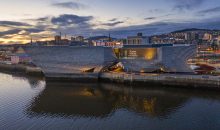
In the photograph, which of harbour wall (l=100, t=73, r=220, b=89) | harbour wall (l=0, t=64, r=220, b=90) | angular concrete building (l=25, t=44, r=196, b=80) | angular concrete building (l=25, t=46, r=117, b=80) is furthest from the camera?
angular concrete building (l=25, t=46, r=117, b=80)

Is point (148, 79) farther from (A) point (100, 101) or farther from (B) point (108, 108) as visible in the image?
(B) point (108, 108)

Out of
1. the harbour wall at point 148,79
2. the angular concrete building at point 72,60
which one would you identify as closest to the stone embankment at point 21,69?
the angular concrete building at point 72,60

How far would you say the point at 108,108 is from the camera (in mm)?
34531

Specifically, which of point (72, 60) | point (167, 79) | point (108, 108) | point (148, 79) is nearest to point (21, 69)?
point (72, 60)

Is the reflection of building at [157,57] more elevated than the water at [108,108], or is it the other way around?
the reflection of building at [157,57]

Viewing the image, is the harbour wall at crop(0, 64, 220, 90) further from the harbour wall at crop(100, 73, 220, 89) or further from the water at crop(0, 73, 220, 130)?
the water at crop(0, 73, 220, 130)

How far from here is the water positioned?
27.5m

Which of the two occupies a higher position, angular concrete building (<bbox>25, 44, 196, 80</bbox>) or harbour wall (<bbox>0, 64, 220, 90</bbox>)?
angular concrete building (<bbox>25, 44, 196, 80</bbox>)

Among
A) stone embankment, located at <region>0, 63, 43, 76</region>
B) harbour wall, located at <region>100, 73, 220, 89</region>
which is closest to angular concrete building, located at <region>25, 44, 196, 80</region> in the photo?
harbour wall, located at <region>100, 73, 220, 89</region>

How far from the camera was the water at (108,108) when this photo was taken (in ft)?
90.2

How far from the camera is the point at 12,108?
33938mm

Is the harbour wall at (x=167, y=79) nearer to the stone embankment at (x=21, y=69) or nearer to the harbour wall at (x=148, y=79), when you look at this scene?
the harbour wall at (x=148, y=79)

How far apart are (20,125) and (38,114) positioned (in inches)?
158

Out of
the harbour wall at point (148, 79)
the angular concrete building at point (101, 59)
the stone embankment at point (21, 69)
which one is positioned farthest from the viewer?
the stone embankment at point (21, 69)
